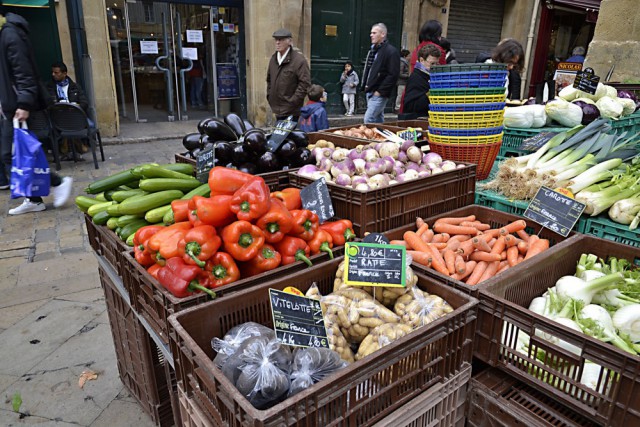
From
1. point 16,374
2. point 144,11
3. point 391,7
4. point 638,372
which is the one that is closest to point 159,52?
point 144,11

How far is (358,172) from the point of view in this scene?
318 centimetres

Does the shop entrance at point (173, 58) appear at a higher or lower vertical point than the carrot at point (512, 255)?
higher

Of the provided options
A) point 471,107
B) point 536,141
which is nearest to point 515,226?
point 471,107

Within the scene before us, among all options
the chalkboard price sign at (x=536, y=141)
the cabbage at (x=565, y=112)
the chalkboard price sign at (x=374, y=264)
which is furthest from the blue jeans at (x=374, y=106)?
the chalkboard price sign at (x=374, y=264)

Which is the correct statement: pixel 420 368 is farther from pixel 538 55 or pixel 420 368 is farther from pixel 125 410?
pixel 538 55

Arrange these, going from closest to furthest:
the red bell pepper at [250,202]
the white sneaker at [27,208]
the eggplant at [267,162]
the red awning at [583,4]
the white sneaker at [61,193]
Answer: the red bell pepper at [250,202] < the eggplant at [267,162] < the white sneaker at [27,208] < the white sneaker at [61,193] < the red awning at [583,4]

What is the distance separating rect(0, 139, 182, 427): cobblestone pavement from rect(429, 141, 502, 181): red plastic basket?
2.88 meters

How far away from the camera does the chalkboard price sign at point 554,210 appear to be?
2.64 meters

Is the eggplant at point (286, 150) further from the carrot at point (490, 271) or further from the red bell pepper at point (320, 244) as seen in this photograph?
the carrot at point (490, 271)

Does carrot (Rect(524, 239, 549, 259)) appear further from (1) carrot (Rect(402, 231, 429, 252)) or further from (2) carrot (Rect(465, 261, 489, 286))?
(1) carrot (Rect(402, 231, 429, 252))

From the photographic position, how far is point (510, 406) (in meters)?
1.83

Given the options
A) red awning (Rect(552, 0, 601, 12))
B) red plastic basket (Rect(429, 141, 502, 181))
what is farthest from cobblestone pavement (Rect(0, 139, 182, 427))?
red awning (Rect(552, 0, 601, 12))

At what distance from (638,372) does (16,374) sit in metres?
3.60

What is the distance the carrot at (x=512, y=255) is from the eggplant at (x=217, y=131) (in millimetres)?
2186
